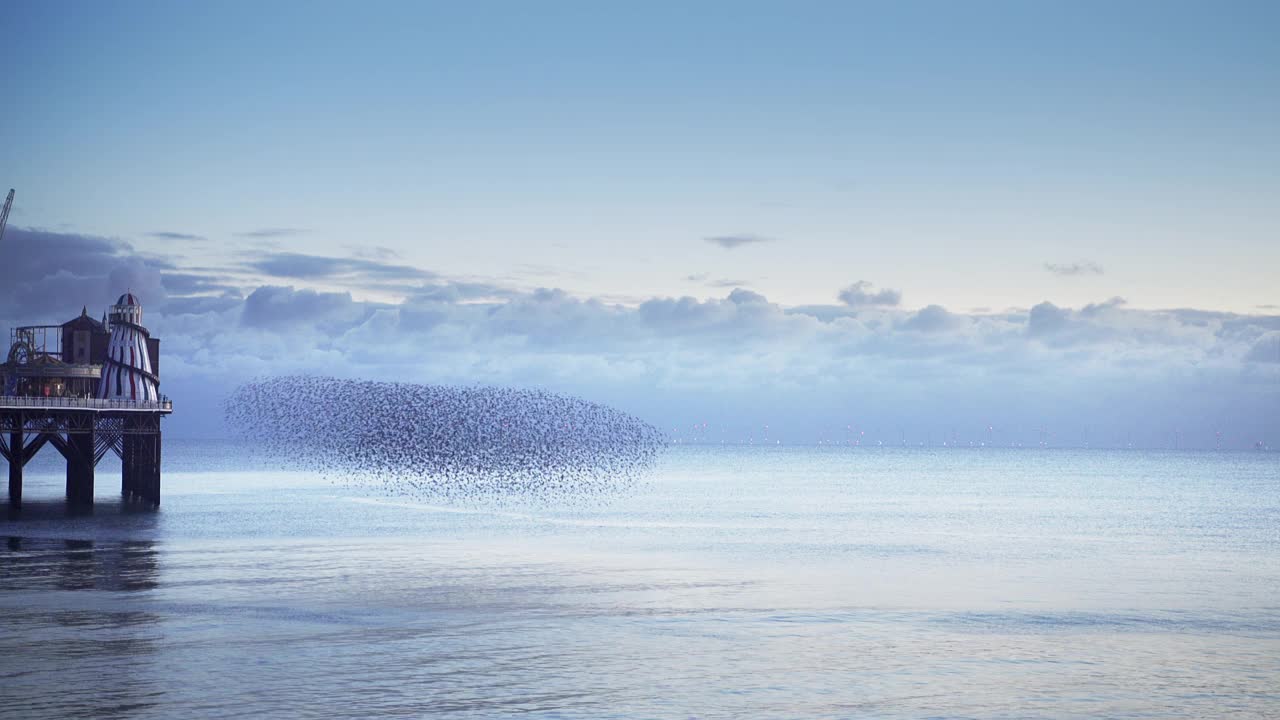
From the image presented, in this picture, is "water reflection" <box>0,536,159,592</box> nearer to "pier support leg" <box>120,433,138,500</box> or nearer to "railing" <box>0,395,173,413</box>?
"railing" <box>0,395,173,413</box>

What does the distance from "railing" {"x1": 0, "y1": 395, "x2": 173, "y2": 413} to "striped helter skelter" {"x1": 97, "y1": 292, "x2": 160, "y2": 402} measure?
124 cm

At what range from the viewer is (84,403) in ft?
241

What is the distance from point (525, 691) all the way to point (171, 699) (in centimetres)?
769

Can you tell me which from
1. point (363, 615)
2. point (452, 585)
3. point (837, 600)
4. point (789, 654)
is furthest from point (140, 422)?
point (789, 654)

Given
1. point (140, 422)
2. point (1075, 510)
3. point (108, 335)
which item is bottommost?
point (1075, 510)

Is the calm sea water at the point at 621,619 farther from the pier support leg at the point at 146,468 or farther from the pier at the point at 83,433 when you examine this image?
the pier support leg at the point at 146,468

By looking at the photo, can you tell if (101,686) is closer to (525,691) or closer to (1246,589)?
(525,691)

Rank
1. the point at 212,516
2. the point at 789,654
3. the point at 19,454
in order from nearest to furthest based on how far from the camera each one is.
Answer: the point at 789,654, the point at 19,454, the point at 212,516

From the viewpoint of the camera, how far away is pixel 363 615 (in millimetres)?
37688

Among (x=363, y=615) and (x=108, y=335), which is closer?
(x=363, y=615)

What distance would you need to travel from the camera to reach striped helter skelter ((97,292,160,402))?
80.2m

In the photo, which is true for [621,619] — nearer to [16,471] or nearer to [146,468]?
[16,471]

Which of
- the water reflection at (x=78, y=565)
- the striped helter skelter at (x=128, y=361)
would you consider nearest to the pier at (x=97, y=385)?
the striped helter skelter at (x=128, y=361)

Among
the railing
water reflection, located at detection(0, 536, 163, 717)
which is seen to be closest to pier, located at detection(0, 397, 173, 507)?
the railing
